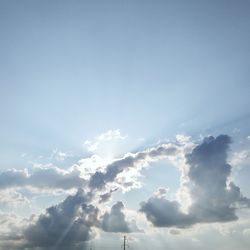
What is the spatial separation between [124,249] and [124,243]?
11.8 feet

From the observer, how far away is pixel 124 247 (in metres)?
125

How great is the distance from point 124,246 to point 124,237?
5.39m

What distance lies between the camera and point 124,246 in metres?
125

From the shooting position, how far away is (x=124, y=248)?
125000 millimetres

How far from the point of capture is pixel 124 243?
126m

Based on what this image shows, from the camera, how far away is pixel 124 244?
126 meters

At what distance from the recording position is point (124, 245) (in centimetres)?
12569

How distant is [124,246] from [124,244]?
1191 mm

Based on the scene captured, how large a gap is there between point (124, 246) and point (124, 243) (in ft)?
5.92

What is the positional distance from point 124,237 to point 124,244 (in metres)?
4.21

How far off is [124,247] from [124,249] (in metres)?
1.18

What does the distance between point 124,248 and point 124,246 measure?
1.22 m

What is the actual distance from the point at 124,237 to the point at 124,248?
6.58 meters
